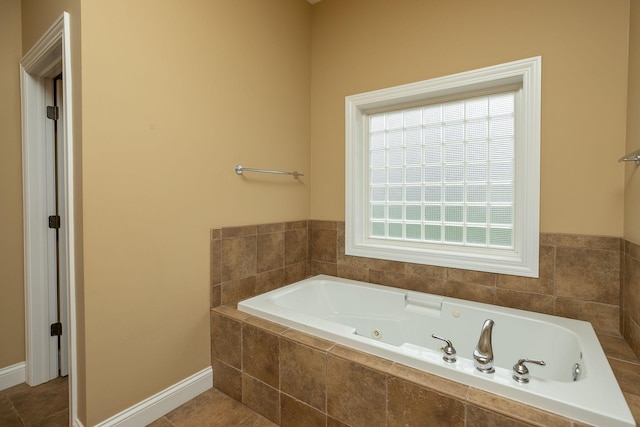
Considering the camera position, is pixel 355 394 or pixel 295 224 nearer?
pixel 355 394

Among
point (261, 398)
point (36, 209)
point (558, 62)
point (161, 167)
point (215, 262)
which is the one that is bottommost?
point (261, 398)

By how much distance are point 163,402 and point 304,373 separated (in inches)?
33.7

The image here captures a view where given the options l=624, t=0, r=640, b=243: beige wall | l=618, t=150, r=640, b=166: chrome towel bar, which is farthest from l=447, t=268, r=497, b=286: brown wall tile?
l=618, t=150, r=640, b=166: chrome towel bar

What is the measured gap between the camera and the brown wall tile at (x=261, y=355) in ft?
5.16

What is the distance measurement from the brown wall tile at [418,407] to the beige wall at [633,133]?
117 cm

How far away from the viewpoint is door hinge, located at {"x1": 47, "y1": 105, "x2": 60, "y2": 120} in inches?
77.6

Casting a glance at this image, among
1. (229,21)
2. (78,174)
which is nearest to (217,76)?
(229,21)

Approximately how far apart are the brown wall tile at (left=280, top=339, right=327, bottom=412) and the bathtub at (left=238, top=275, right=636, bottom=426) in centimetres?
12

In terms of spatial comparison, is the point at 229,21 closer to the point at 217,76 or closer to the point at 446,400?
the point at 217,76

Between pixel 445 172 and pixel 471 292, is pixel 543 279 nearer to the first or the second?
pixel 471 292

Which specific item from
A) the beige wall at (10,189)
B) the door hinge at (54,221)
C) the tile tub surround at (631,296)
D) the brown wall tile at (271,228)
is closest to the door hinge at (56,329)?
the beige wall at (10,189)

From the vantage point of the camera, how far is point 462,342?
1851 millimetres

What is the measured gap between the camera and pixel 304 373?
1457mm

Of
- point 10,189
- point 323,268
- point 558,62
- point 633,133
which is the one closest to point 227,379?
point 323,268
